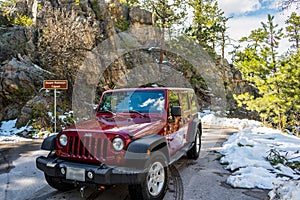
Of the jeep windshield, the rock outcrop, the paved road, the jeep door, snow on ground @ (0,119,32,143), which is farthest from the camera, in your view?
the rock outcrop

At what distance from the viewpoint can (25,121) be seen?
10289 millimetres

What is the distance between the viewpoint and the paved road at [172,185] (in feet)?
11.9

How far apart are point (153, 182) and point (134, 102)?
1.67 metres

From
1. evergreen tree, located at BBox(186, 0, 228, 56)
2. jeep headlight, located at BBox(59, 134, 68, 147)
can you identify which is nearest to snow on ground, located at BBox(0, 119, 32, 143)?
jeep headlight, located at BBox(59, 134, 68, 147)

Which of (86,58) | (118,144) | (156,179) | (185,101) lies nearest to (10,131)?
(86,58)

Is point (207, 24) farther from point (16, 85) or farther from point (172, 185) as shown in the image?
point (172, 185)

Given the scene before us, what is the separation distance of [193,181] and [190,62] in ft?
76.8

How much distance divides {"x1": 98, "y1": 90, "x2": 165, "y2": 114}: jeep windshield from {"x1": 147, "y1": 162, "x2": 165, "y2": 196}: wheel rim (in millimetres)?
1126

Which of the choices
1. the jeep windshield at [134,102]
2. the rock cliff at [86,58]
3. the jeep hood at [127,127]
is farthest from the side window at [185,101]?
the rock cliff at [86,58]

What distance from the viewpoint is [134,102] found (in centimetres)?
445

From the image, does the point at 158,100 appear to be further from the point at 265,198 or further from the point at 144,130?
the point at 265,198

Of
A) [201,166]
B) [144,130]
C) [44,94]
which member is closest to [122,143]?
[144,130]

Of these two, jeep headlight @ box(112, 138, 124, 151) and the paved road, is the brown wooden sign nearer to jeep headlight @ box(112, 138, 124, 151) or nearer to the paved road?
the paved road

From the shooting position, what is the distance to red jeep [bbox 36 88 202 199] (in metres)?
2.96
